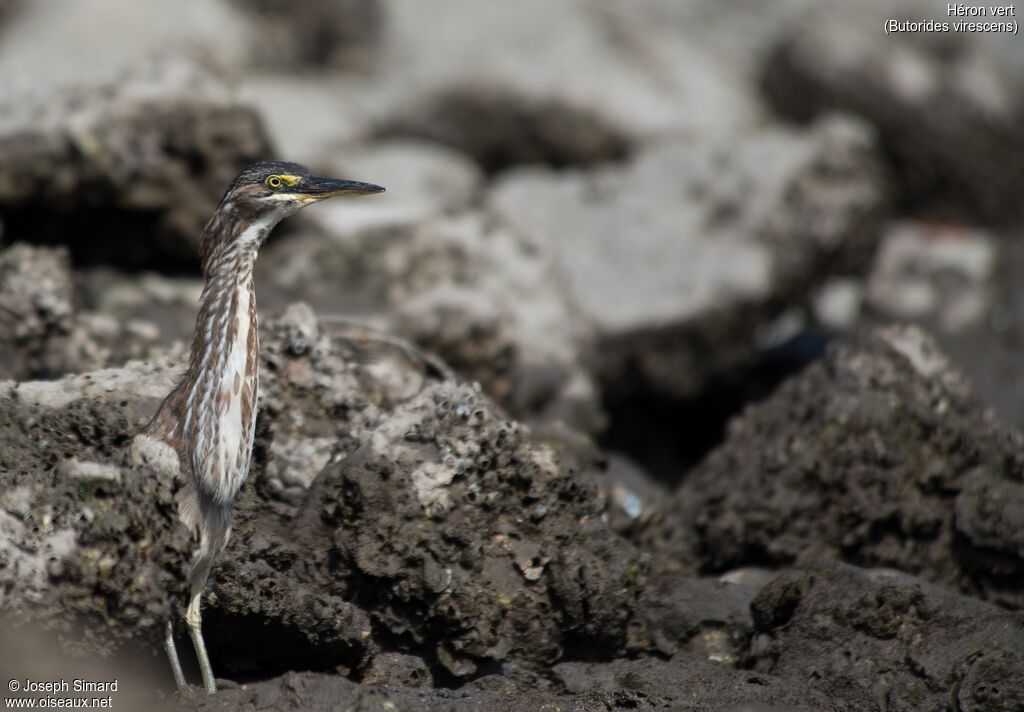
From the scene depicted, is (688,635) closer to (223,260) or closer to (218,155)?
(223,260)

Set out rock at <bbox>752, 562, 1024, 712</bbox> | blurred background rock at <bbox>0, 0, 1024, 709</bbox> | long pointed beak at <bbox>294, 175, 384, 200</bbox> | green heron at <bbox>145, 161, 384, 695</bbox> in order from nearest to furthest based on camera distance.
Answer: green heron at <bbox>145, 161, 384, 695</bbox>, rock at <bbox>752, 562, 1024, 712</bbox>, blurred background rock at <bbox>0, 0, 1024, 709</bbox>, long pointed beak at <bbox>294, 175, 384, 200</bbox>

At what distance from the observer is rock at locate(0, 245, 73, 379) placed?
695 centimetres

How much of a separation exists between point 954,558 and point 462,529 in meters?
2.67

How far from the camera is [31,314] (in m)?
7.00

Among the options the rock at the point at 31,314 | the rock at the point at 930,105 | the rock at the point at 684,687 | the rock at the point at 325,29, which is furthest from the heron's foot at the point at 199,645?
the rock at the point at 325,29

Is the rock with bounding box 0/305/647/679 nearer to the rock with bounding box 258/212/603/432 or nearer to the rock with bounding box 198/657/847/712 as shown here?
the rock with bounding box 198/657/847/712

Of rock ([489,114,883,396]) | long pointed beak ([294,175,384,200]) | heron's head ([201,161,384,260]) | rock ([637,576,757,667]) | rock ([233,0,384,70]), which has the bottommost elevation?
rock ([637,576,757,667])

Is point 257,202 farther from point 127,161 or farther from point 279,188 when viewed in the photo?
point 127,161

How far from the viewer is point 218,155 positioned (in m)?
8.51

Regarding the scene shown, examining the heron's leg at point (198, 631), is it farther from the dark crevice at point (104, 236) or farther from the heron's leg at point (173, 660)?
the dark crevice at point (104, 236)

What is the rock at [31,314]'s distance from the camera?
273 inches

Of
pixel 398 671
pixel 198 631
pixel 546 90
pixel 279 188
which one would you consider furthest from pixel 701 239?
pixel 198 631

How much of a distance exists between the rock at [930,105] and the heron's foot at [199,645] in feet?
36.3

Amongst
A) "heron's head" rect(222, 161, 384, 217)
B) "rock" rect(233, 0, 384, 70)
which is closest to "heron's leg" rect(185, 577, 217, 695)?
"heron's head" rect(222, 161, 384, 217)
